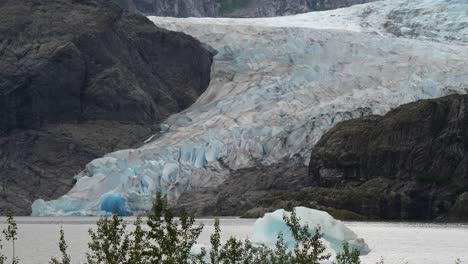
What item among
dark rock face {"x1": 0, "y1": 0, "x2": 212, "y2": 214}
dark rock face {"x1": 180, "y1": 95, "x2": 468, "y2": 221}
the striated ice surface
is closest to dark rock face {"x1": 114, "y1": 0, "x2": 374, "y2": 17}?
dark rock face {"x1": 0, "y1": 0, "x2": 212, "y2": 214}

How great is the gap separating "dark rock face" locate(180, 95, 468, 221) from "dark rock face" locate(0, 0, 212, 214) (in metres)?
18.8

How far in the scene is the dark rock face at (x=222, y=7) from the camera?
17712cm

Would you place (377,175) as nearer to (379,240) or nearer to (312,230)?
(379,240)

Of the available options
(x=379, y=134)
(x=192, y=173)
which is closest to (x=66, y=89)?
(x=192, y=173)

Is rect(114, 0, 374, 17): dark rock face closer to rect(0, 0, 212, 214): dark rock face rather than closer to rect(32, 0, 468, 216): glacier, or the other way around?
rect(0, 0, 212, 214): dark rock face

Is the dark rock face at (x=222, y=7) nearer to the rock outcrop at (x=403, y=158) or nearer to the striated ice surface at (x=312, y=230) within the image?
the rock outcrop at (x=403, y=158)

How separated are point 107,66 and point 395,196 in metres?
40.0

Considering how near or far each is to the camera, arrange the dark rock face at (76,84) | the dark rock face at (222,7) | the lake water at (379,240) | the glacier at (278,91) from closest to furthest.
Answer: the lake water at (379,240)
the glacier at (278,91)
the dark rock face at (76,84)
the dark rock face at (222,7)

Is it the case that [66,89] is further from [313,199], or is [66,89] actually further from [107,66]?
[313,199]

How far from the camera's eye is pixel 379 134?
242 ft

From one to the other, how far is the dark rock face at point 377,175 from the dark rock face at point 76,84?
61.8 ft

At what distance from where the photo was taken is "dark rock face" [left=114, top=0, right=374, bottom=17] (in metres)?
177

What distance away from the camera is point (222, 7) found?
199 meters

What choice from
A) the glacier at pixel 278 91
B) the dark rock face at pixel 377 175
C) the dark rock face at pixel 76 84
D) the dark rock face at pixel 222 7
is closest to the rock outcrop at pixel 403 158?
the dark rock face at pixel 377 175
